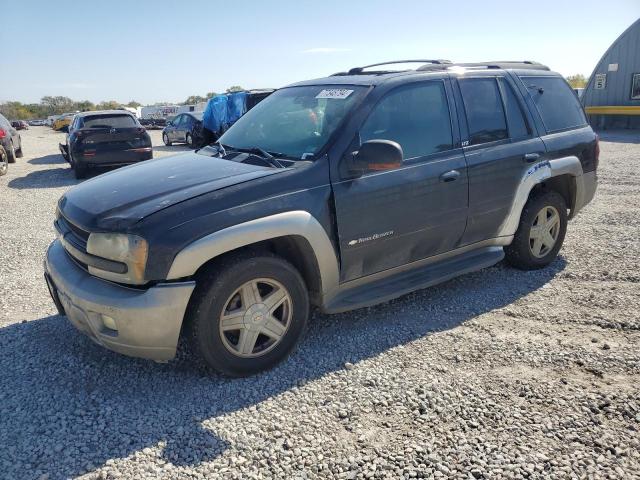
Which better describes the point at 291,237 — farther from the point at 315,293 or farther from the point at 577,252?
the point at 577,252

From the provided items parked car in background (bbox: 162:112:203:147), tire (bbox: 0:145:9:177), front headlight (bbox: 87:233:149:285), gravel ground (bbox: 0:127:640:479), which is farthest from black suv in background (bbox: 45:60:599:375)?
parked car in background (bbox: 162:112:203:147)

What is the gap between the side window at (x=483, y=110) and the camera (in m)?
4.32

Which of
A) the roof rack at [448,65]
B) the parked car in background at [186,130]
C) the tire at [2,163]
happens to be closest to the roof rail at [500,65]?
the roof rack at [448,65]

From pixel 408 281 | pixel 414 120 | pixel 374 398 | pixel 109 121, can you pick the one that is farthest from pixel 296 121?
pixel 109 121

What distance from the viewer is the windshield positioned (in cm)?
375

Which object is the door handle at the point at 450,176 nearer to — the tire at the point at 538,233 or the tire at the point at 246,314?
the tire at the point at 538,233

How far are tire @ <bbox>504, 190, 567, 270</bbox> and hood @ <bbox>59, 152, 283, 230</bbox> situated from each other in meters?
2.66

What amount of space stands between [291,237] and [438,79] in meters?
1.88

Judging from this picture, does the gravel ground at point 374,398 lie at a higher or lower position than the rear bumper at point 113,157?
lower

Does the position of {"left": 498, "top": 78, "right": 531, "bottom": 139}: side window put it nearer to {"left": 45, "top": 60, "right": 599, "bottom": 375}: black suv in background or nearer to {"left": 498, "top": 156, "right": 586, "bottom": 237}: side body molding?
{"left": 45, "top": 60, "right": 599, "bottom": 375}: black suv in background

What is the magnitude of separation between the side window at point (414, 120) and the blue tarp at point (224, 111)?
44.9ft

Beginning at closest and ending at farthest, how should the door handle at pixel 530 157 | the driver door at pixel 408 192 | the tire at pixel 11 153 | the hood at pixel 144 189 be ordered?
the hood at pixel 144 189 → the driver door at pixel 408 192 → the door handle at pixel 530 157 → the tire at pixel 11 153

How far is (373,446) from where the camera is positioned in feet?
8.86

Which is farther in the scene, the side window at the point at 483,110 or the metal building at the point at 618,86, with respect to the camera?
the metal building at the point at 618,86
